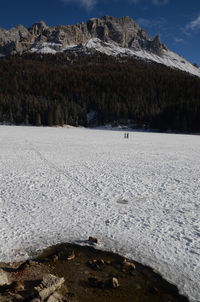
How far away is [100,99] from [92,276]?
140 metres

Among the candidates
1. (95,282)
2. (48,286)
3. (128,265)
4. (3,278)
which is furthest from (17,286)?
(128,265)

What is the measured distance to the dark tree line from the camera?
11431 centimetres

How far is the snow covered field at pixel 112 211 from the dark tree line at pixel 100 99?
297 feet

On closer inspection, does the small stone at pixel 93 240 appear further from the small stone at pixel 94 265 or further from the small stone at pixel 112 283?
the small stone at pixel 112 283

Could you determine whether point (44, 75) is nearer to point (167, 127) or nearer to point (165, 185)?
point (167, 127)

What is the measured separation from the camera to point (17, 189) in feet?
54.1

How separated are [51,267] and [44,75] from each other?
197 m

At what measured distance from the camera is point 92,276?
8133mm

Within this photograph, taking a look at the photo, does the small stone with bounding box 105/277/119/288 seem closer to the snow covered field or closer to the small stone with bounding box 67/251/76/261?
the snow covered field

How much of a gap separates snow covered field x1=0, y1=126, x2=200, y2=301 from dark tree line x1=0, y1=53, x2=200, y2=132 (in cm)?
9064

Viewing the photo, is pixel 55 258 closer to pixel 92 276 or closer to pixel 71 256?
pixel 71 256

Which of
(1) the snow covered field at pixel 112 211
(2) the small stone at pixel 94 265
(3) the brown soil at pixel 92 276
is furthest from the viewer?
(1) the snow covered field at pixel 112 211

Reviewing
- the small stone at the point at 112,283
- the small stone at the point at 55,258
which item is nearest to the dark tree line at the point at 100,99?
the small stone at the point at 55,258

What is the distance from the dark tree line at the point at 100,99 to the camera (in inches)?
4500
